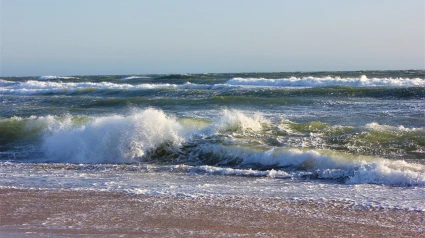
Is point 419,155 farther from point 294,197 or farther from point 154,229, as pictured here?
point 154,229

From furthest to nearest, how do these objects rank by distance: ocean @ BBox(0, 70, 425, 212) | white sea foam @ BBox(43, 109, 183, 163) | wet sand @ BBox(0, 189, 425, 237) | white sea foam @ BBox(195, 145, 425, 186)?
white sea foam @ BBox(43, 109, 183, 163) < white sea foam @ BBox(195, 145, 425, 186) < ocean @ BBox(0, 70, 425, 212) < wet sand @ BBox(0, 189, 425, 237)

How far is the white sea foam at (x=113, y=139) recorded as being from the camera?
10219 millimetres

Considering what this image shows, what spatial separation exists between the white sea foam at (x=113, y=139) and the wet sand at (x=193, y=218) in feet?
12.3

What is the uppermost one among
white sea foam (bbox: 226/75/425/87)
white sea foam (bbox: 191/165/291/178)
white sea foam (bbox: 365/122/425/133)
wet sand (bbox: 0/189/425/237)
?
white sea foam (bbox: 226/75/425/87)

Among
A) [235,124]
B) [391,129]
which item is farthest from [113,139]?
[391,129]

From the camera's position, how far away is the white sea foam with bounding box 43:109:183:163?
1022 cm

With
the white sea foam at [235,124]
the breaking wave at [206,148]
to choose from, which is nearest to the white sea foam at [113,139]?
the breaking wave at [206,148]

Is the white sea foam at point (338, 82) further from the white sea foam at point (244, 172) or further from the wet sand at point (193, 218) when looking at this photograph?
the wet sand at point (193, 218)

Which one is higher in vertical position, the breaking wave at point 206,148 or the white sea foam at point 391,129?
the white sea foam at point 391,129

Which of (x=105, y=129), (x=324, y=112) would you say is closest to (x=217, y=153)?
(x=105, y=129)

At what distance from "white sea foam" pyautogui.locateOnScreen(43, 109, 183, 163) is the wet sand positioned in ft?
12.3

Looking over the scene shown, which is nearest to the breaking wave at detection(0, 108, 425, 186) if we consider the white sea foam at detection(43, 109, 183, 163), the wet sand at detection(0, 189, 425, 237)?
the white sea foam at detection(43, 109, 183, 163)

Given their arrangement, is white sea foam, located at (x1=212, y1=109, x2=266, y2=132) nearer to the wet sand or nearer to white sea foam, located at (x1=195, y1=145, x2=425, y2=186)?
white sea foam, located at (x1=195, y1=145, x2=425, y2=186)

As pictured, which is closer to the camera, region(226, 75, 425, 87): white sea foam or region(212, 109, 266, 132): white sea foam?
region(212, 109, 266, 132): white sea foam
